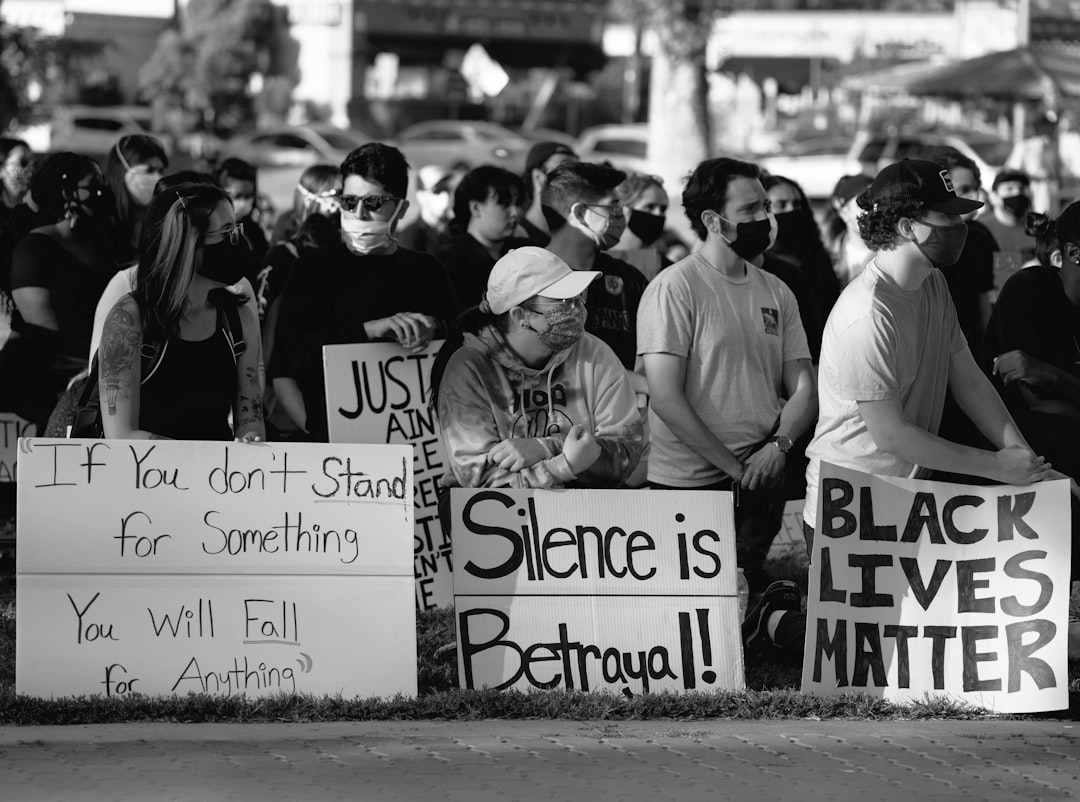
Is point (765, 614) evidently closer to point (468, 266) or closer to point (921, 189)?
point (921, 189)

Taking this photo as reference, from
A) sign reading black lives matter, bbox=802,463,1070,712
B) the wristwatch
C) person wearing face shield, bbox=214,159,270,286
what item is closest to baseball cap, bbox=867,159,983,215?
sign reading black lives matter, bbox=802,463,1070,712

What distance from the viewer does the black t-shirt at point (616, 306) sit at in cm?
759

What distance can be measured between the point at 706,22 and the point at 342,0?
2554 cm

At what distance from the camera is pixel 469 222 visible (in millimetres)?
8742

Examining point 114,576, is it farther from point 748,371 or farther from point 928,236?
point 928,236

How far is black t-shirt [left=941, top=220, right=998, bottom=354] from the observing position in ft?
30.5

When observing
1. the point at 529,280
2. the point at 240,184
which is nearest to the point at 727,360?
the point at 529,280

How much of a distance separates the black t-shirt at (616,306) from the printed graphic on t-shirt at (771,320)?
719 millimetres

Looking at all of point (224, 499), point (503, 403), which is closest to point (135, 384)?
point (224, 499)

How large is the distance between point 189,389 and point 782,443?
7.49 feet

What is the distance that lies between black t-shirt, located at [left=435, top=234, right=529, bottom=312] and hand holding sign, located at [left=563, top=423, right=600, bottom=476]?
7.76 feet

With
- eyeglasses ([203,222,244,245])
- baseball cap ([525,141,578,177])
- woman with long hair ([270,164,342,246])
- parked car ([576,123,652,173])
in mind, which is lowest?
eyeglasses ([203,222,244,245])

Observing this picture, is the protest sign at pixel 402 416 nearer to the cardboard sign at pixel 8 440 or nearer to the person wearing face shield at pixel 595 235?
the person wearing face shield at pixel 595 235

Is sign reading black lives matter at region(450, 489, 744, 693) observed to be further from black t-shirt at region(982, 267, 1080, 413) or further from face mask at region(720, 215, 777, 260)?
black t-shirt at region(982, 267, 1080, 413)
